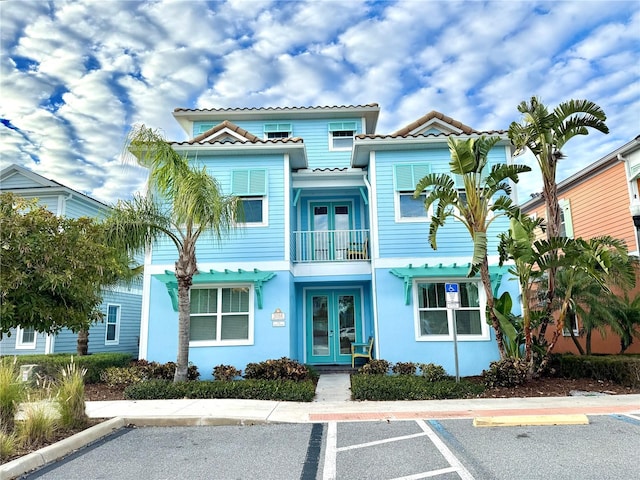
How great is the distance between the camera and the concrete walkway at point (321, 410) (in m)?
7.26

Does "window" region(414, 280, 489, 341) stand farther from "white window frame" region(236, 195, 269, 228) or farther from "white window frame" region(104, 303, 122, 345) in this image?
"white window frame" region(104, 303, 122, 345)

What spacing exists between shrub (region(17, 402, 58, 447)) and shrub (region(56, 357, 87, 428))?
0.84 feet

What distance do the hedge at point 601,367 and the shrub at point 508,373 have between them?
7.03 feet

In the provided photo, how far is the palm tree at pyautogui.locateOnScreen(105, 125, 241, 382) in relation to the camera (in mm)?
9258

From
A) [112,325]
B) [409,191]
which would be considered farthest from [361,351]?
[112,325]

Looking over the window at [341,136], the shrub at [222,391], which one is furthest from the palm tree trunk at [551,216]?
the window at [341,136]

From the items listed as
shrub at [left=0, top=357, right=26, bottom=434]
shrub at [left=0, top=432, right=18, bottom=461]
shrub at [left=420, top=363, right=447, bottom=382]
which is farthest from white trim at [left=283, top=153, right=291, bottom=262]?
shrub at [left=0, top=432, right=18, bottom=461]

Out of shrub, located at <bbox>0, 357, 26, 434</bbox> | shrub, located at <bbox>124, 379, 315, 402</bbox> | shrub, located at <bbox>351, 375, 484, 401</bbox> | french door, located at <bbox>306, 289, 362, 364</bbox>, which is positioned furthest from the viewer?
french door, located at <bbox>306, 289, 362, 364</bbox>

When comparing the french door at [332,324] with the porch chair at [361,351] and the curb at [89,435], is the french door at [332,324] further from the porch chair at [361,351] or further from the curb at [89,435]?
the curb at [89,435]

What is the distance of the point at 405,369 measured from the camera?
35.7 feet

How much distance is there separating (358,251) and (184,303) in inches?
234

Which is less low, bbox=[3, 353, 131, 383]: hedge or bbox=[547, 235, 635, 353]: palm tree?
bbox=[547, 235, 635, 353]: palm tree

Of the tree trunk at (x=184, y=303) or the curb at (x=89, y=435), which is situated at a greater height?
the tree trunk at (x=184, y=303)

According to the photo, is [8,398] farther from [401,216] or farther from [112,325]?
[112,325]
